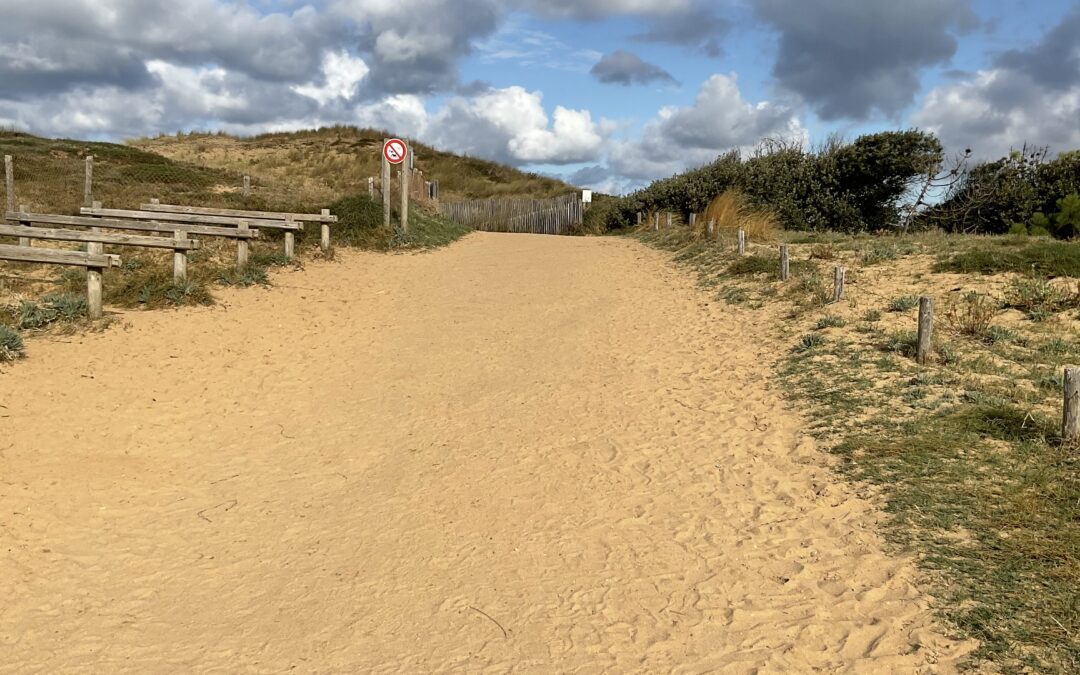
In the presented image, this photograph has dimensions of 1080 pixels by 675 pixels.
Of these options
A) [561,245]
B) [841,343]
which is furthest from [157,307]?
[561,245]

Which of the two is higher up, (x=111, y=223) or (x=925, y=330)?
(x=111, y=223)

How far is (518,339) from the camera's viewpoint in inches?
397

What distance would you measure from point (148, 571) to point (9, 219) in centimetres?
1220

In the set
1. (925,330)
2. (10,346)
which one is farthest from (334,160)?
(925,330)

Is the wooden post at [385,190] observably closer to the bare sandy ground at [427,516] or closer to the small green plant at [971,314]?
the bare sandy ground at [427,516]

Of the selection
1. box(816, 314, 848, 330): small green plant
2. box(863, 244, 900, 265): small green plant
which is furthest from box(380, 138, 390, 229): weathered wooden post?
box(816, 314, 848, 330): small green plant

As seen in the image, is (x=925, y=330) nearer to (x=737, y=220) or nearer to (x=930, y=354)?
(x=930, y=354)

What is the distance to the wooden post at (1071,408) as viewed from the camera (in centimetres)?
497

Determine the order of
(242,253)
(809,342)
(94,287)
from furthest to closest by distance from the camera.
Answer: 1. (242,253)
2. (94,287)
3. (809,342)

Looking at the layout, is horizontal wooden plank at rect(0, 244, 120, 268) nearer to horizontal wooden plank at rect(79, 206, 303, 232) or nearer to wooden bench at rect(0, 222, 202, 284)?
wooden bench at rect(0, 222, 202, 284)

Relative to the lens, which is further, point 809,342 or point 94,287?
point 94,287

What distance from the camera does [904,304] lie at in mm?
9211

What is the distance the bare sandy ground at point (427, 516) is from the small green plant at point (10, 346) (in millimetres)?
344

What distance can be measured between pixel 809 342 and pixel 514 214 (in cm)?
2276
